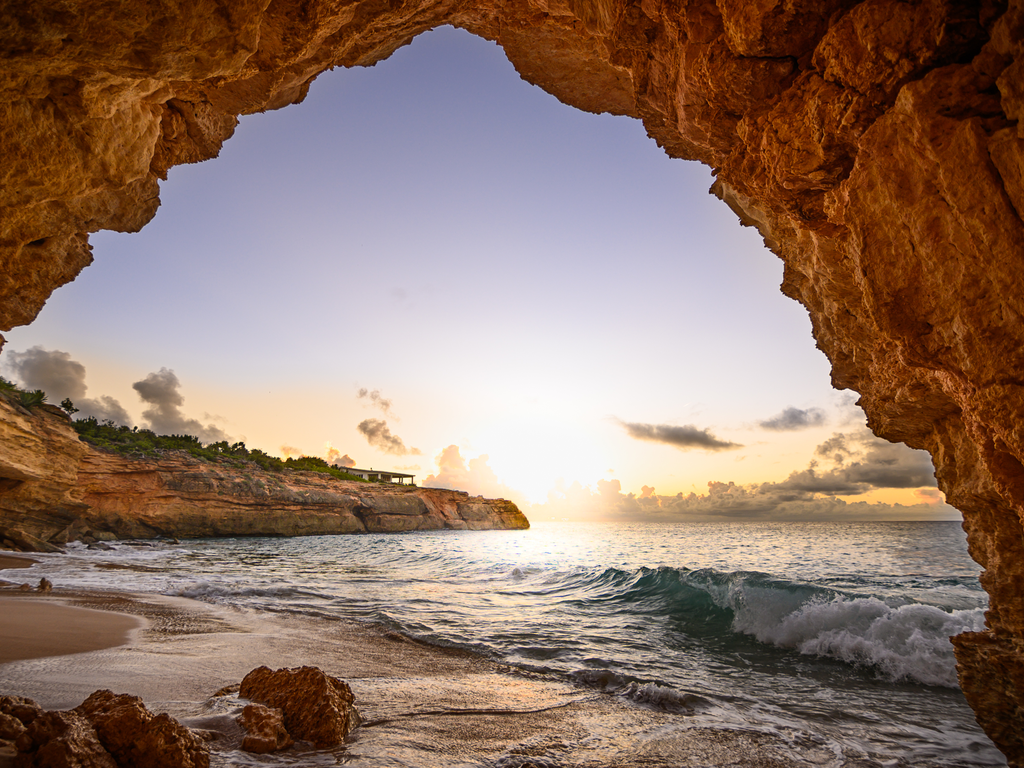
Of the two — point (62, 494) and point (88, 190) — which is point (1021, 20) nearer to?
point (88, 190)

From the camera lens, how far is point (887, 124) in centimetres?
285

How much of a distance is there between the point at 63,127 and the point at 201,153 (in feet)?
10.5

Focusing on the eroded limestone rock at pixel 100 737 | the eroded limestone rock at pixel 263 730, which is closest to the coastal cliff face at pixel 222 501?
the eroded limestone rock at pixel 263 730

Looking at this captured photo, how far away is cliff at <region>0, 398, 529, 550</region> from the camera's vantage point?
19.8 m

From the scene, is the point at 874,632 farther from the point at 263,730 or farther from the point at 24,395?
the point at 24,395

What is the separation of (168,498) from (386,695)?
40.6 metres

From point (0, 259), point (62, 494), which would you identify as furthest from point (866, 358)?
point (62, 494)

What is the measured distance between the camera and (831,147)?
3.34 m

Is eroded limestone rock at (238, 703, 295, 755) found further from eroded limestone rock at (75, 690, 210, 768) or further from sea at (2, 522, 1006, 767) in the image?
sea at (2, 522, 1006, 767)

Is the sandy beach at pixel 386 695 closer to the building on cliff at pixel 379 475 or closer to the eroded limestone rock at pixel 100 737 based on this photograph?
the eroded limestone rock at pixel 100 737

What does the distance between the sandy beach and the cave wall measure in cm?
328

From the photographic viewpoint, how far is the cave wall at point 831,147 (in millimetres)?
2588

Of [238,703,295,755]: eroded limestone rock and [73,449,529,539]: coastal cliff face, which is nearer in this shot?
[238,703,295,755]: eroded limestone rock

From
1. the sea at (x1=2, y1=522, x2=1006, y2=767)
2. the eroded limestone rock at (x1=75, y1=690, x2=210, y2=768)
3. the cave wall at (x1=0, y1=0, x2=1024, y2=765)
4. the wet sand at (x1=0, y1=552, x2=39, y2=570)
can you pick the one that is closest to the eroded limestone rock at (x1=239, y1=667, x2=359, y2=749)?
the eroded limestone rock at (x1=75, y1=690, x2=210, y2=768)
